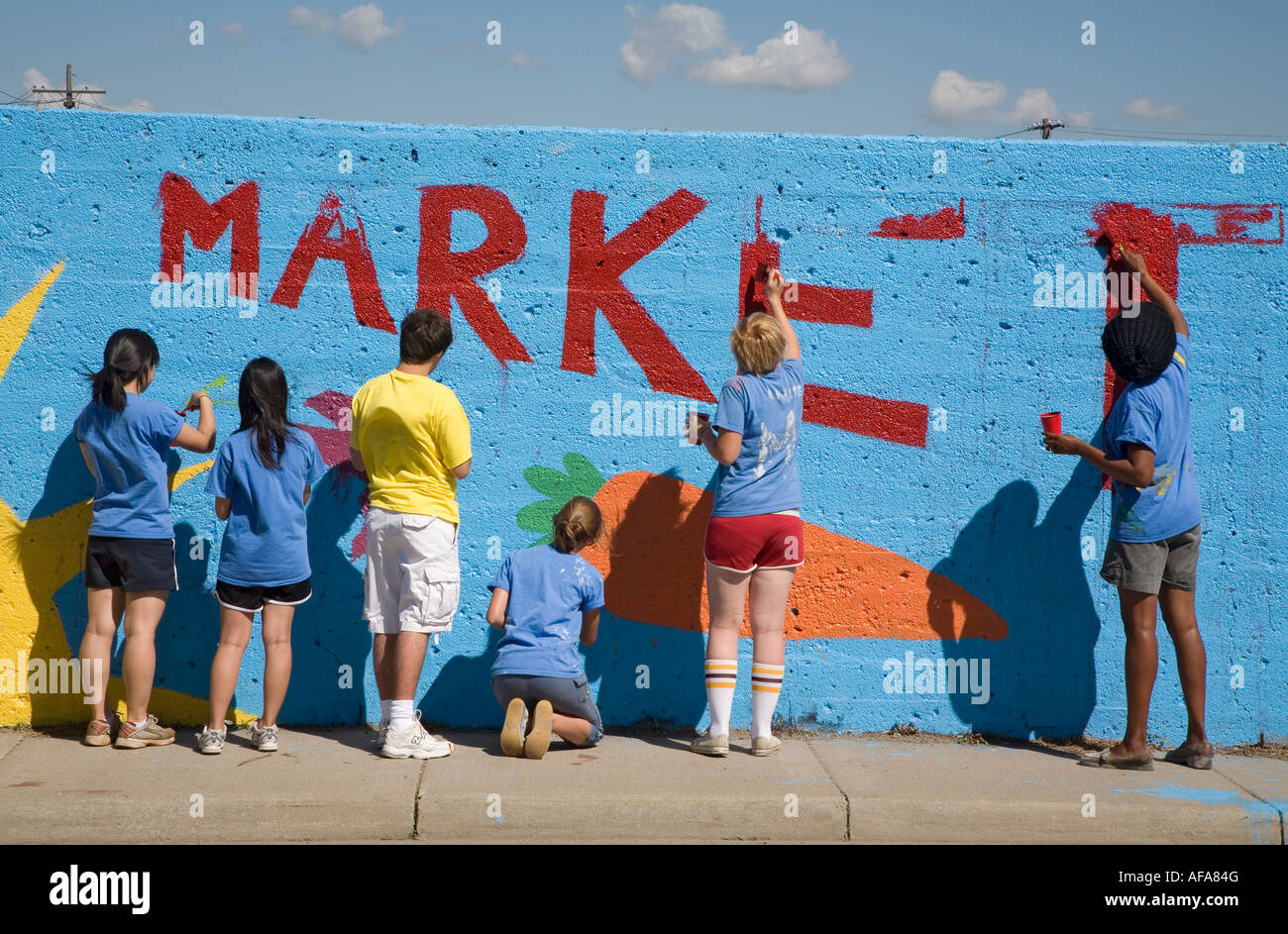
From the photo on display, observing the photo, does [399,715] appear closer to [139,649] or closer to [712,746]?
[139,649]

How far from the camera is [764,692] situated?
187 inches

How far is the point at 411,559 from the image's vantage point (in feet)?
15.0

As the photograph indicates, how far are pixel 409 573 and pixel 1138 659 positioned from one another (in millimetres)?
3091

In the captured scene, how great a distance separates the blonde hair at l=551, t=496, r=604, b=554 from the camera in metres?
4.76

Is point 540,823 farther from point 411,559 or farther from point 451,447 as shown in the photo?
point 451,447

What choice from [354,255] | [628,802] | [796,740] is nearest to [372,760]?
[628,802]

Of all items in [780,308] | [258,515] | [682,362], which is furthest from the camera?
[682,362]

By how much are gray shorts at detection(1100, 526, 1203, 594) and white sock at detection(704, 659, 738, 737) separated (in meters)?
1.67

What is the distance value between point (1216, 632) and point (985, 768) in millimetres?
1431

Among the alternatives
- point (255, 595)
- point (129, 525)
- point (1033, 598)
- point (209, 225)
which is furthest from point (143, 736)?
point (1033, 598)

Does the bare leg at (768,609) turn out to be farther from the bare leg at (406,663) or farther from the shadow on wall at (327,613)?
the shadow on wall at (327,613)

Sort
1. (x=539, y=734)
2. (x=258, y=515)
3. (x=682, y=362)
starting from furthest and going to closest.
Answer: (x=682, y=362), (x=258, y=515), (x=539, y=734)

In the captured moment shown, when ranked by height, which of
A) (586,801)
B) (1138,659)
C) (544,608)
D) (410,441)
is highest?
(410,441)

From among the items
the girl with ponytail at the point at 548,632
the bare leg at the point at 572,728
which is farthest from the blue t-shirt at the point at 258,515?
the bare leg at the point at 572,728
